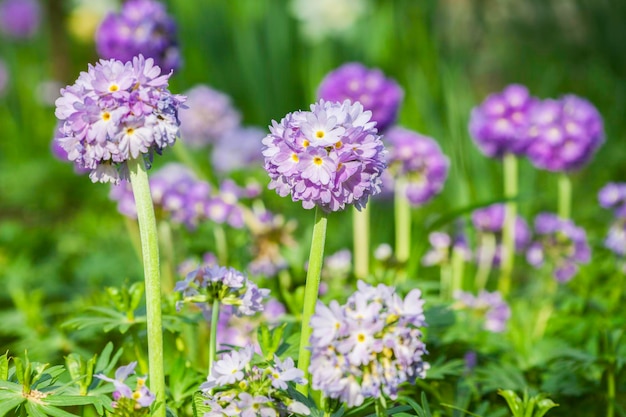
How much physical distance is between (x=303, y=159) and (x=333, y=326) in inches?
Answer: 10.6

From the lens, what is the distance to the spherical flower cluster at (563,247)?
8.12ft

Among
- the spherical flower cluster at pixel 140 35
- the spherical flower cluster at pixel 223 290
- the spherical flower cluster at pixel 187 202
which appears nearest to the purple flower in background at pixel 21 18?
the spherical flower cluster at pixel 140 35

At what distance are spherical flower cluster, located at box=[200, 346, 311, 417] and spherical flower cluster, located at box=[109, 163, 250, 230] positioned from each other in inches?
49.2

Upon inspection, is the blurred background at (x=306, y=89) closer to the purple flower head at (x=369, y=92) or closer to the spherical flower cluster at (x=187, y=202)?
the spherical flower cluster at (x=187, y=202)

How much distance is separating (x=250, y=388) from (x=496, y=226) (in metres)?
1.85

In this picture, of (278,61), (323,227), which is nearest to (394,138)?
(323,227)

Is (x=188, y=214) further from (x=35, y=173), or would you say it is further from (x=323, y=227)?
(x=35, y=173)

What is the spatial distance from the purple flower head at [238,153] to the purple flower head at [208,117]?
355mm

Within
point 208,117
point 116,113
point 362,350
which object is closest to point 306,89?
point 208,117

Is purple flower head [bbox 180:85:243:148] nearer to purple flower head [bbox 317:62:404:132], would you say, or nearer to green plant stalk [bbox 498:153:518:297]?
purple flower head [bbox 317:62:404:132]

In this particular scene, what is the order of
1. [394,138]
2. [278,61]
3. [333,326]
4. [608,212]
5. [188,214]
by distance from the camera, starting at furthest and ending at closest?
[278,61] → [608,212] → [394,138] → [188,214] → [333,326]

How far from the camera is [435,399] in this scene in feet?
5.69

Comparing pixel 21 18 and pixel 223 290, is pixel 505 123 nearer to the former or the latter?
pixel 223 290

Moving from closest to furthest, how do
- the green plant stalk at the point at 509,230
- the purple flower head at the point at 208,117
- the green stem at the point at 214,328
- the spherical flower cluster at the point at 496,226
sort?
the green stem at the point at 214,328
the green plant stalk at the point at 509,230
the spherical flower cluster at the point at 496,226
the purple flower head at the point at 208,117
